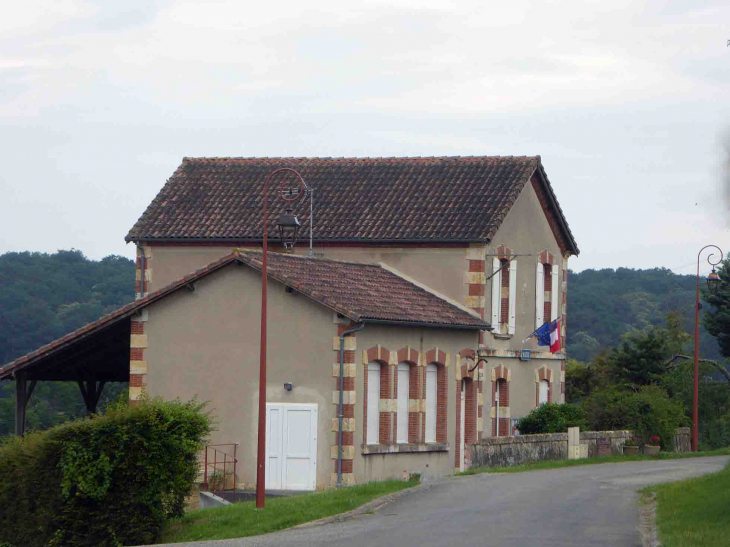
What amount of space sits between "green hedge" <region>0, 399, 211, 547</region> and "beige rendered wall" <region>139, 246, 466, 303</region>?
38.9 ft

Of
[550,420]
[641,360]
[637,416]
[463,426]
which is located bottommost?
[463,426]

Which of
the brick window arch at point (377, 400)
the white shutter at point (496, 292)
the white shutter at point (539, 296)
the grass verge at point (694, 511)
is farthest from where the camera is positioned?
the white shutter at point (539, 296)

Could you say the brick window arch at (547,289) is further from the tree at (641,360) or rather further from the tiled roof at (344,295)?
the tree at (641,360)

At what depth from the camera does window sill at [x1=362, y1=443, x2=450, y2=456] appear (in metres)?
27.0

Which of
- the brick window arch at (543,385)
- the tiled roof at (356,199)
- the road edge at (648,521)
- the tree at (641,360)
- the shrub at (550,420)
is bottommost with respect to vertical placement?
the road edge at (648,521)

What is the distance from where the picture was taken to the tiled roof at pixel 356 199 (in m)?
33.2

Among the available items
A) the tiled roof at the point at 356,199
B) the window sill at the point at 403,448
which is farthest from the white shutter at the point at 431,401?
the tiled roof at the point at 356,199

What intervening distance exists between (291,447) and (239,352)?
2.34 metres

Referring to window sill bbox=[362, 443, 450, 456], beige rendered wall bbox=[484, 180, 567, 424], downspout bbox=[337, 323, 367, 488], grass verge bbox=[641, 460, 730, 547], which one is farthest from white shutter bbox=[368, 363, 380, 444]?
grass verge bbox=[641, 460, 730, 547]

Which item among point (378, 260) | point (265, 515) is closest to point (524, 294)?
point (378, 260)

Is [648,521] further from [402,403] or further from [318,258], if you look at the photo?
[318,258]

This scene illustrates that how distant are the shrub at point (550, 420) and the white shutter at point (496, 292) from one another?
107 inches

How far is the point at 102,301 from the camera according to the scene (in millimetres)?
95125

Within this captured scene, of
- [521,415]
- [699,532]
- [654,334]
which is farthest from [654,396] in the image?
[699,532]
